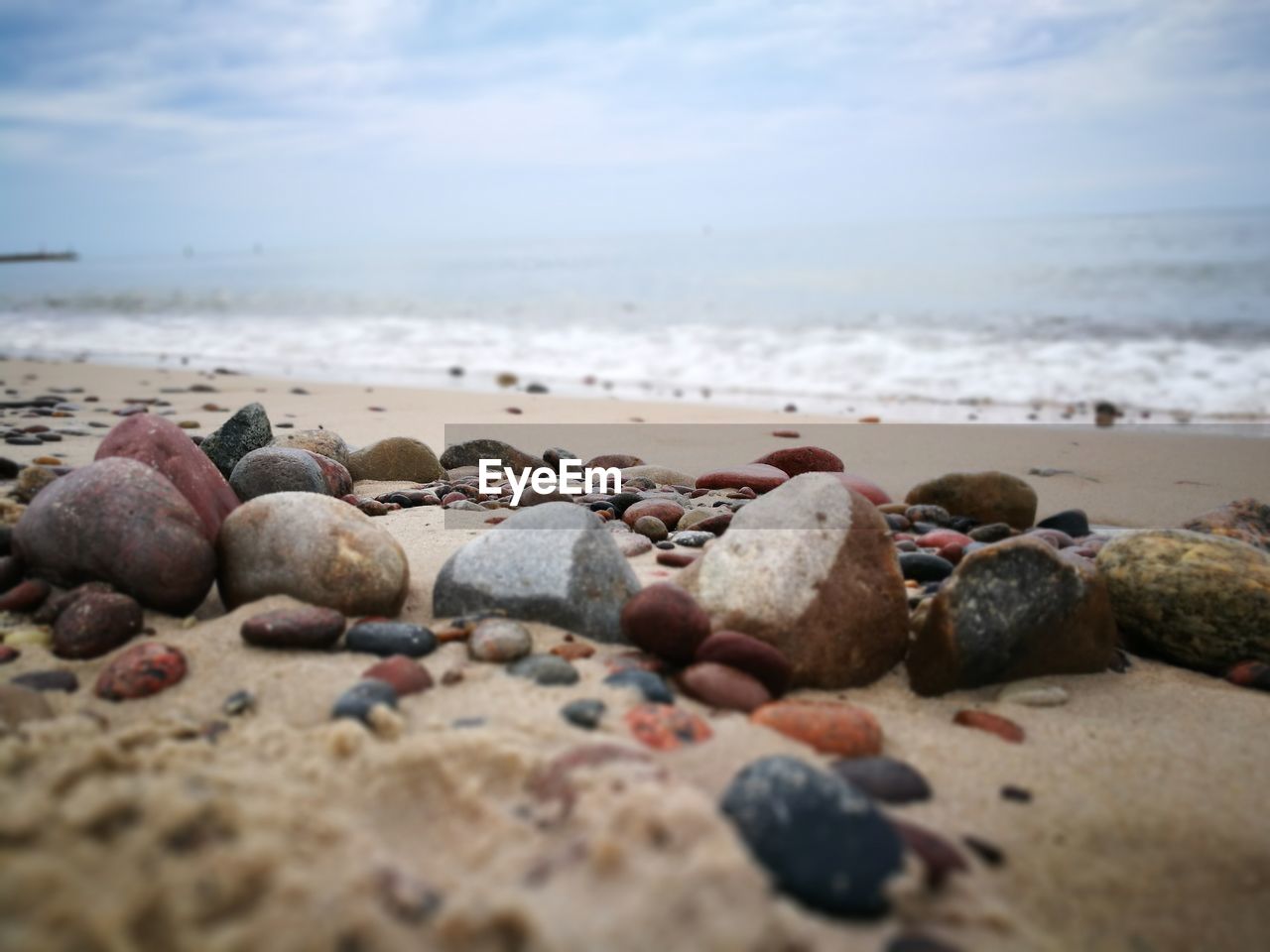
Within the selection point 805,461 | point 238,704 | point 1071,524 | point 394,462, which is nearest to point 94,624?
point 238,704

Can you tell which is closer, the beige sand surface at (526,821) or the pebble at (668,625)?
the beige sand surface at (526,821)

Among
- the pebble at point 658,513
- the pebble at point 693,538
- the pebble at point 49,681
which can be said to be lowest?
the pebble at point 49,681

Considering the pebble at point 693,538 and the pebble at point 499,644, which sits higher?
the pebble at point 693,538

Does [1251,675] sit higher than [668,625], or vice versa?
[668,625]

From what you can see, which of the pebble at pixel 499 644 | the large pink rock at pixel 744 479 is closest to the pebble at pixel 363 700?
the pebble at pixel 499 644

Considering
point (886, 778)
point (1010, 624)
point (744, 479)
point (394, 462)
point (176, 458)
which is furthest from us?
point (394, 462)

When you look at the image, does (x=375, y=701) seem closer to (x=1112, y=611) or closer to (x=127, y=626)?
(x=127, y=626)

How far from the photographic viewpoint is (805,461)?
4918 mm

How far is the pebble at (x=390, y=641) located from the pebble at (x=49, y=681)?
0.62 m

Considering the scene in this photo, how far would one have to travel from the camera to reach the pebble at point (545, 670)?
214 cm

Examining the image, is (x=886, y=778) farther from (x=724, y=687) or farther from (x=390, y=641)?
(x=390, y=641)

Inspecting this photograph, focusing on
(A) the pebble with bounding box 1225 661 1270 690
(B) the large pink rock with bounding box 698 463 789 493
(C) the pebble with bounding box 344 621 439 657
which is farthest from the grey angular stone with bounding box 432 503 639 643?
(B) the large pink rock with bounding box 698 463 789 493

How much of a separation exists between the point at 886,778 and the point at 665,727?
1.51 ft

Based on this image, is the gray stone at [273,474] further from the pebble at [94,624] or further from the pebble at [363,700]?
the pebble at [363,700]
